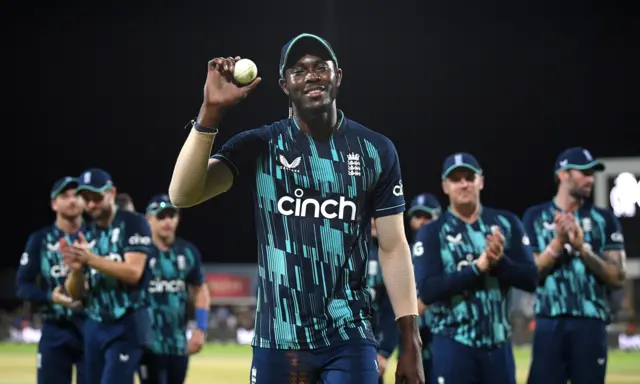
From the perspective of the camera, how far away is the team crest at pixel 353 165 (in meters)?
4.14

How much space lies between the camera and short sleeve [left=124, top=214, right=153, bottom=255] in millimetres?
7922

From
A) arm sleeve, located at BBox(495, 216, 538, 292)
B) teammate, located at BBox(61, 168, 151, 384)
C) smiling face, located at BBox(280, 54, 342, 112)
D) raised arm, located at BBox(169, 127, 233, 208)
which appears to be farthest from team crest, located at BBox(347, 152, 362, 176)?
teammate, located at BBox(61, 168, 151, 384)

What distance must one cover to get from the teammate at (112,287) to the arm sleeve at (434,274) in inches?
93.5

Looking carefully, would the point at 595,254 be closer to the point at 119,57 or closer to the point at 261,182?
the point at 261,182

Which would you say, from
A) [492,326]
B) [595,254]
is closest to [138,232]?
[492,326]

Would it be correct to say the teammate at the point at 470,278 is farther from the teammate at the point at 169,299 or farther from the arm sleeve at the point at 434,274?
the teammate at the point at 169,299

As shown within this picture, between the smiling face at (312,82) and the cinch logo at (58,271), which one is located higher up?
the smiling face at (312,82)

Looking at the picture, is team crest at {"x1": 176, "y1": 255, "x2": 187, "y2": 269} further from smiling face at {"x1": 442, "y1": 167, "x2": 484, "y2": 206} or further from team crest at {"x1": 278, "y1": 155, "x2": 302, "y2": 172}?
team crest at {"x1": 278, "y1": 155, "x2": 302, "y2": 172}

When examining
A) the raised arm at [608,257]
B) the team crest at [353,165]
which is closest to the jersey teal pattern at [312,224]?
the team crest at [353,165]

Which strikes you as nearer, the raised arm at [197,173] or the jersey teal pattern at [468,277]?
the raised arm at [197,173]

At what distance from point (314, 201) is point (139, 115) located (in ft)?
126

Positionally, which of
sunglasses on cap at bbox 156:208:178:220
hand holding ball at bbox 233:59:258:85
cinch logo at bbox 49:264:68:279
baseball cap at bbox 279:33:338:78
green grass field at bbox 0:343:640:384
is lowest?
green grass field at bbox 0:343:640:384

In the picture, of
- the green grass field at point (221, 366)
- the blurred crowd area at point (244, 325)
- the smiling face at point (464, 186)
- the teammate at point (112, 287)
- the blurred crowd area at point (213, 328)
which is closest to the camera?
the smiling face at point (464, 186)

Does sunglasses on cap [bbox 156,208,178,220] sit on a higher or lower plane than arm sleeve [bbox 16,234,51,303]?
higher
